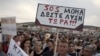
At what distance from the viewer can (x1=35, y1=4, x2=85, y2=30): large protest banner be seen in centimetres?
1044

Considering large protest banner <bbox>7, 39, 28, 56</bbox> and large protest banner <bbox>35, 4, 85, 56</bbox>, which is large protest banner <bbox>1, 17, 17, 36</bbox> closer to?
large protest banner <bbox>35, 4, 85, 56</bbox>

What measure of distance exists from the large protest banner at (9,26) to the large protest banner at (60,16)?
0.95 metres

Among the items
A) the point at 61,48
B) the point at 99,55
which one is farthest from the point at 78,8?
the point at 99,55

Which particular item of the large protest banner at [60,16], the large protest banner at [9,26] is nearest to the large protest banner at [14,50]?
the large protest banner at [60,16]

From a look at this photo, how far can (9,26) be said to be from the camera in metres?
11.2

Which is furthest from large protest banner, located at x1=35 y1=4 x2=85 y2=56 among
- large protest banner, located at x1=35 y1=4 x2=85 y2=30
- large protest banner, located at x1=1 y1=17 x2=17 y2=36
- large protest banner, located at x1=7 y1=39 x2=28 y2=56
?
large protest banner, located at x1=7 y1=39 x2=28 y2=56

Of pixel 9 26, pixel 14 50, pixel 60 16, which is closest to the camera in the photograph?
pixel 14 50

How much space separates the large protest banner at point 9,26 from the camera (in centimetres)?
1109

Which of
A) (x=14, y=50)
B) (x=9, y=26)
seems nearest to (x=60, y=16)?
(x=9, y=26)

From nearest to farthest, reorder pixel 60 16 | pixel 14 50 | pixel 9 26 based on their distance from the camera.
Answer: pixel 14 50 → pixel 60 16 → pixel 9 26

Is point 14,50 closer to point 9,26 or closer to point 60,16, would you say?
point 60,16

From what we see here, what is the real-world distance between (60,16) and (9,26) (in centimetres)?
148

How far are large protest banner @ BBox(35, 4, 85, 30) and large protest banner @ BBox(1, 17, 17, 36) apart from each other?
95 cm

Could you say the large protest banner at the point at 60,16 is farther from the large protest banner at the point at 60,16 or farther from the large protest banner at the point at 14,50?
the large protest banner at the point at 14,50
